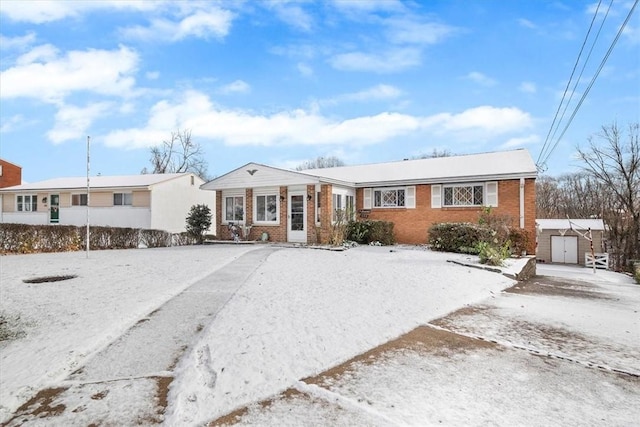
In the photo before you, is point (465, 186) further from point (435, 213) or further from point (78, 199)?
point (78, 199)

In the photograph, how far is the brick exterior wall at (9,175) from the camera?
1414 inches

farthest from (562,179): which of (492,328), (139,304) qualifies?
(139,304)

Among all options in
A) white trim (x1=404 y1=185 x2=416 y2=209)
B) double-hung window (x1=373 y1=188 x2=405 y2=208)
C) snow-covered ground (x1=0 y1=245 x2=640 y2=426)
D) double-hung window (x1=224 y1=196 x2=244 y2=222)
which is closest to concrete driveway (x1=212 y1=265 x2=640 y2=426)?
snow-covered ground (x1=0 y1=245 x2=640 y2=426)

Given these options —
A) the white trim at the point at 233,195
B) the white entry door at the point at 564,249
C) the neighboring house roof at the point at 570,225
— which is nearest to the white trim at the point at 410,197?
the white trim at the point at 233,195

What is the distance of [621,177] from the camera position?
82.5ft

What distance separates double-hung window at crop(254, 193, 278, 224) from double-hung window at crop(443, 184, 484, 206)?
25.4ft

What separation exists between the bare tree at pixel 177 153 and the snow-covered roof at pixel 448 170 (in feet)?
88.3

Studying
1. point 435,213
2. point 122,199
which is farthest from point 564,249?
point 122,199

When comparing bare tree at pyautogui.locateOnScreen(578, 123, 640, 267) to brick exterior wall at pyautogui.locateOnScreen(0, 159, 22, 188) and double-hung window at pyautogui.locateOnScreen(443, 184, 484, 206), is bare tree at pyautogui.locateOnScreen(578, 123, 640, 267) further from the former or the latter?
brick exterior wall at pyautogui.locateOnScreen(0, 159, 22, 188)

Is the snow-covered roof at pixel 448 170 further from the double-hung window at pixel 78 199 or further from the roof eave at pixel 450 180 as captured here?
the double-hung window at pixel 78 199

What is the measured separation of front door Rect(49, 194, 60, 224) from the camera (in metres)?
25.0

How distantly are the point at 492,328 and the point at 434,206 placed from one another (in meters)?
11.8

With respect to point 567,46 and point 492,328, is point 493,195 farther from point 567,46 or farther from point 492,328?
point 492,328

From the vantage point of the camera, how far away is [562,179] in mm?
41188
